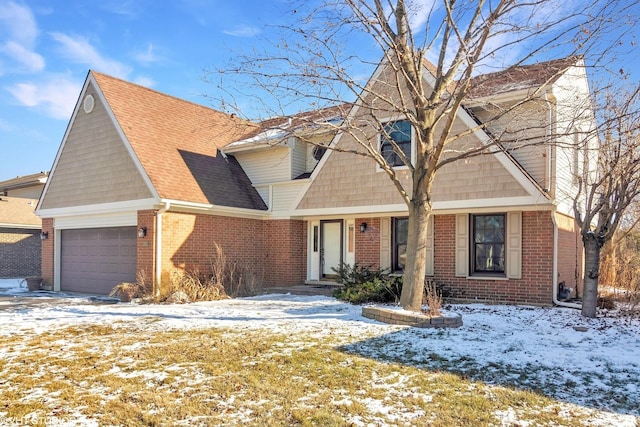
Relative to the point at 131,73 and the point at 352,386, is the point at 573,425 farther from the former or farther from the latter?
the point at 131,73

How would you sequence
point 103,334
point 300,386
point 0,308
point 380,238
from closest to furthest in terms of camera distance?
point 300,386 < point 103,334 < point 0,308 < point 380,238

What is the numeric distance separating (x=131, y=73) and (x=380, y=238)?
1009cm

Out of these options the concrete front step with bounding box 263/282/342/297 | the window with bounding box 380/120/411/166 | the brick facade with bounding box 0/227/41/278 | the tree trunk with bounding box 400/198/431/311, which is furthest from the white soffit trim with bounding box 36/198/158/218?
the tree trunk with bounding box 400/198/431/311

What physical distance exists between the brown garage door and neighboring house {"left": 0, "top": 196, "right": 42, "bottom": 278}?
272 inches

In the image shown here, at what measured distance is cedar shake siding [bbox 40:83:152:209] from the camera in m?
14.3

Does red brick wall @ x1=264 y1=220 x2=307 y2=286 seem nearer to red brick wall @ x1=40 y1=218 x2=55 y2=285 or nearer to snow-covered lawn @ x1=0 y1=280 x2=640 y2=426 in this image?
snow-covered lawn @ x1=0 y1=280 x2=640 y2=426

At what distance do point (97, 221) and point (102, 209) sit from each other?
85cm

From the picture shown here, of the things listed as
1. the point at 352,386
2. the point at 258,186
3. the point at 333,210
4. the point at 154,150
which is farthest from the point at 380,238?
the point at 352,386

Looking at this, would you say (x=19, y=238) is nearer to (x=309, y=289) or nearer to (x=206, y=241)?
(x=206, y=241)

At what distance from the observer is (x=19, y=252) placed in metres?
22.5

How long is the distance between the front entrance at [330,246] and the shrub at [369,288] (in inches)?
92.9

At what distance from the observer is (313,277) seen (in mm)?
16188

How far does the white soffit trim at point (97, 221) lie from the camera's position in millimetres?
14406

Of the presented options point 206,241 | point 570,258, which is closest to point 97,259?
point 206,241
